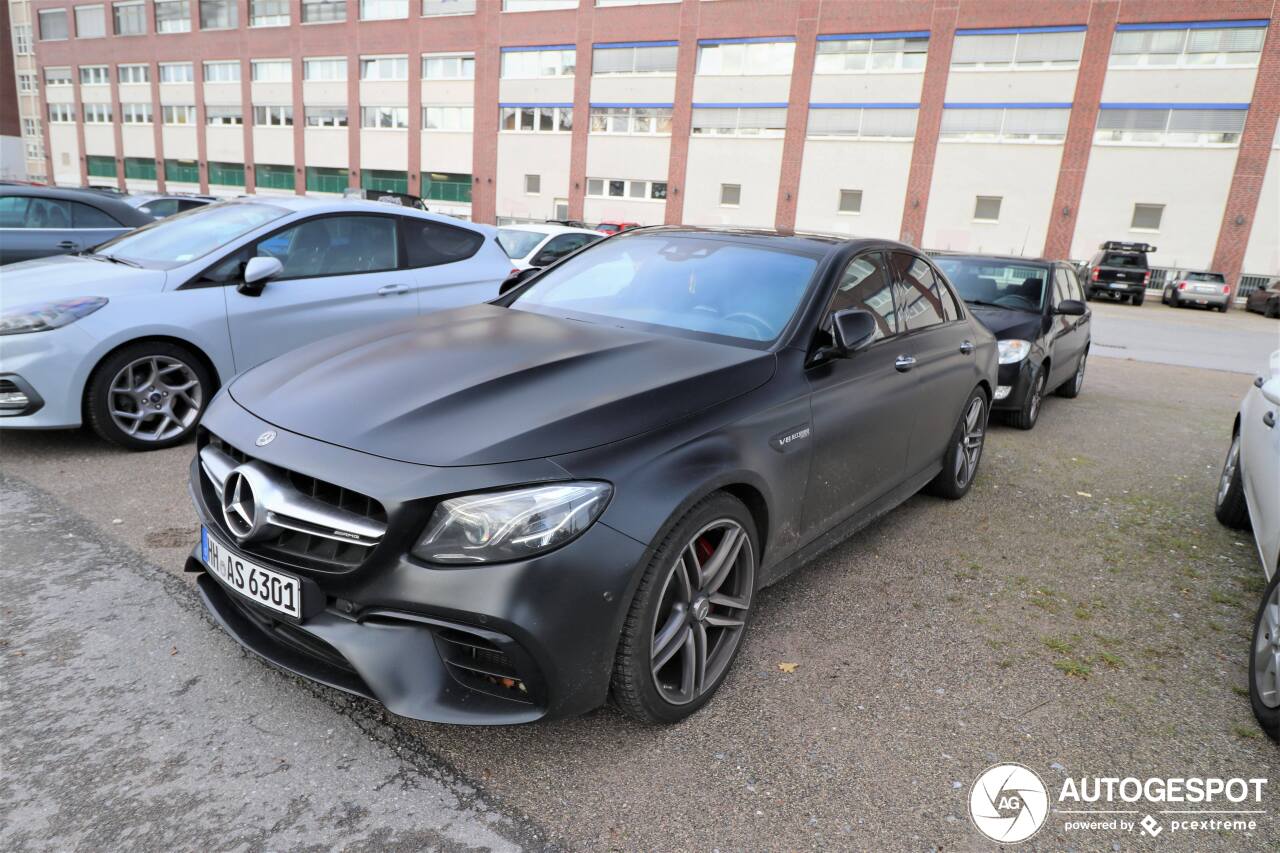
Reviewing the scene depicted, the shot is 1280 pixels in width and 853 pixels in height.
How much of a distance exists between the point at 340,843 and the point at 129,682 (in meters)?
1.13

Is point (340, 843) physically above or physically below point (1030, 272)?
below

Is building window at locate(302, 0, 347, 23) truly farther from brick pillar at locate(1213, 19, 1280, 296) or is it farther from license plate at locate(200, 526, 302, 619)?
license plate at locate(200, 526, 302, 619)

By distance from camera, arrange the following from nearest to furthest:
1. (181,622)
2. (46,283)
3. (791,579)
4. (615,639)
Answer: (615,639)
(181,622)
(791,579)
(46,283)

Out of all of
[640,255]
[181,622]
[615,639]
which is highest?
[640,255]

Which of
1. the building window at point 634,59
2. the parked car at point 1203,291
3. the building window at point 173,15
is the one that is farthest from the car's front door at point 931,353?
the building window at point 173,15

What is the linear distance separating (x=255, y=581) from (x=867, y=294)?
276 centimetres

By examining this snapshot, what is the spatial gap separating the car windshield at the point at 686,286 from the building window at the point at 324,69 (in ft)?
154

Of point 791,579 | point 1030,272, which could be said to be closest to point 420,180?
point 1030,272

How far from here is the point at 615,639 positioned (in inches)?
87.8

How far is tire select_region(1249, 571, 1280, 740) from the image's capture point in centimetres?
263

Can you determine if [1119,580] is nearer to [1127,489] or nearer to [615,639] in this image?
[1127,489]

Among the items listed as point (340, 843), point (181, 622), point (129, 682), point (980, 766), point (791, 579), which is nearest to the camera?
point (340, 843)

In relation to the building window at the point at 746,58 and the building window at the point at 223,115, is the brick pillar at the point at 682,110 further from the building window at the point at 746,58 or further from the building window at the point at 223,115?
the building window at the point at 223,115

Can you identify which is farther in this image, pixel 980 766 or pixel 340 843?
pixel 980 766
